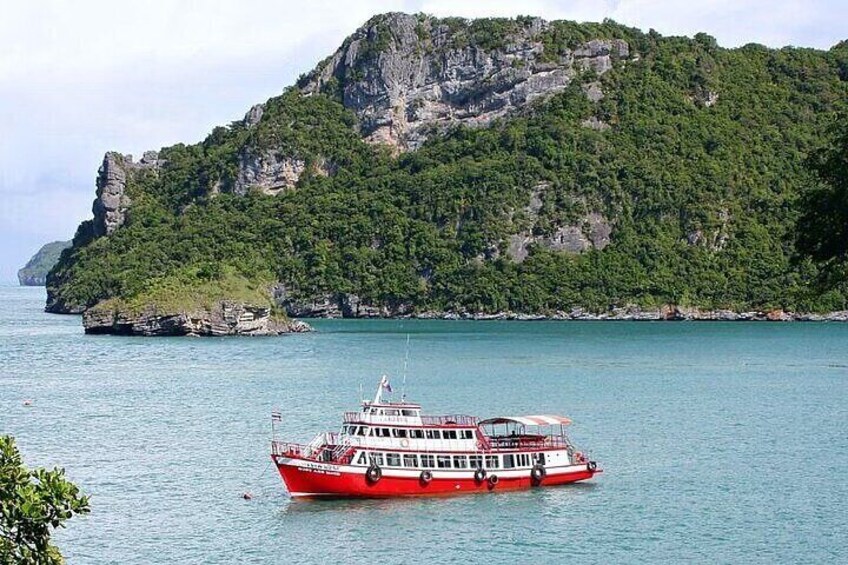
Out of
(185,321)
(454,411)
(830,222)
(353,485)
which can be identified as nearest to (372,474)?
(353,485)

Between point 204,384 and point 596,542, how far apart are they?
57.6 meters

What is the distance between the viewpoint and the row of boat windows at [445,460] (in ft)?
183

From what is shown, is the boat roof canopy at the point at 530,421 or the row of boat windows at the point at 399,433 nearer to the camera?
the row of boat windows at the point at 399,433

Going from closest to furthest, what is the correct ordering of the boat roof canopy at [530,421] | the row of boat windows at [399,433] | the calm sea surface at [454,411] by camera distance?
the calm sea surface at [454,411]
the row of boat windows at [399,433]
the boat roof canopy at [530,421]

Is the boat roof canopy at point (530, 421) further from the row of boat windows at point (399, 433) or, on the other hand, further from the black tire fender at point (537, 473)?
the row of boat windows at point (399, 433)

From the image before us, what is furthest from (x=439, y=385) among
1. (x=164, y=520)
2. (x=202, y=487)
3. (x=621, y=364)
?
(x=164, y=520)

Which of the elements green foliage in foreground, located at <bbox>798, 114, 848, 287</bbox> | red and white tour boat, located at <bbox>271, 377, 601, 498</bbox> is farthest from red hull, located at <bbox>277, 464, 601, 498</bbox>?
green foliage in foreground, located at <bbox>798, 114, 848, 287</bbox>

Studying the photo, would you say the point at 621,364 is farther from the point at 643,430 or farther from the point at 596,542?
the point at 596,542

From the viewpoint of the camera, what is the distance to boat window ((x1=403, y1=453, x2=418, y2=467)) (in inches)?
2208

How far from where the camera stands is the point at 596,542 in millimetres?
48094

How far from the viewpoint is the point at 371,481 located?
5509cm

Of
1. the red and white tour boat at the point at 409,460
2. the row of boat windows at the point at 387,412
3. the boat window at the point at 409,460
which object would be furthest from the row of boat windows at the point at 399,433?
the boat window at the point at 409,460

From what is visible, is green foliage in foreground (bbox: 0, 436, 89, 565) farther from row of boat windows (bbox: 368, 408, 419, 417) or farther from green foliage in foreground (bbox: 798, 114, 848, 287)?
row of boat windows (bbox: 368, 408, 419, 417)

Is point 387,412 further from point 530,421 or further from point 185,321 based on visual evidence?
point 185,321
